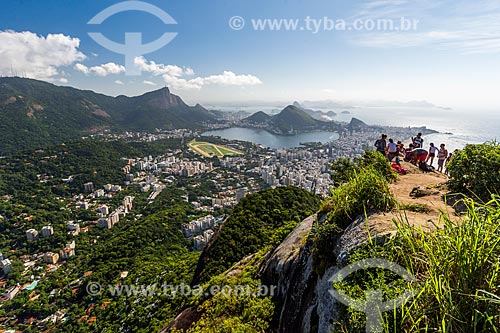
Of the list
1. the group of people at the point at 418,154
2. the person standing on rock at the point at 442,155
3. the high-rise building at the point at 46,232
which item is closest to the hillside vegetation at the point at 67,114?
the high-rise building at the point at 46,232

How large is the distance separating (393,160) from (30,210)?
39307mm

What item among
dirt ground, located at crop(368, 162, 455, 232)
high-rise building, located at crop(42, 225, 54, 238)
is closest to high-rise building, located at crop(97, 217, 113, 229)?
high-rise building, located at crop(42, 225, 54, 238)

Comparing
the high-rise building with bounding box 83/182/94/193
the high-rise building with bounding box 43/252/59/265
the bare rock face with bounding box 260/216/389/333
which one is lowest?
the high-rise building with bounding box 43/252/59/265

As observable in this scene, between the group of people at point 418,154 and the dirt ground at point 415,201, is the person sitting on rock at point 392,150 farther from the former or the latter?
the dirt ground at point 415,201

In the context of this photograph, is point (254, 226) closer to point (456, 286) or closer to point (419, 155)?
point (419, 155)

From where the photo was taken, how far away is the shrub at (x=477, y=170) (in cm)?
303

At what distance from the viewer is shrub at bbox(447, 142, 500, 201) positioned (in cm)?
303

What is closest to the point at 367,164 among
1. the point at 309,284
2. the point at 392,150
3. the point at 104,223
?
the point at 309,284

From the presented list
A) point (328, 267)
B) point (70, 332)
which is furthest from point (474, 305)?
point (70, 332)

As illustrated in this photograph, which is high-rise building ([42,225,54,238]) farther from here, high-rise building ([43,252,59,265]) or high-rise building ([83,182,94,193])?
high-rise building ([83,182,94,193])

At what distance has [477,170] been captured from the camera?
10.5ft

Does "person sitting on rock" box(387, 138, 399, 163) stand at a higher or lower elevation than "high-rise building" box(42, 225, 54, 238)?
higher

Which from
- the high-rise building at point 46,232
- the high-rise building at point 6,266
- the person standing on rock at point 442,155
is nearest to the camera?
the person standing on rock at point 442,155

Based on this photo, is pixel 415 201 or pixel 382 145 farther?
pixel 382 145
